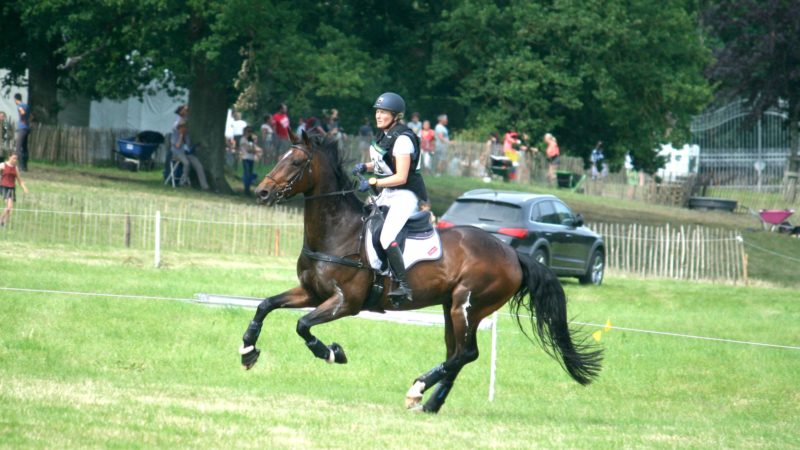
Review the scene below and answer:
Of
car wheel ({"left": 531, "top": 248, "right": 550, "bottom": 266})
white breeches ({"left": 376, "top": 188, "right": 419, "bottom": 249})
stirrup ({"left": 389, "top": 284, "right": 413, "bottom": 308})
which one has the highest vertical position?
white breeches ({"left": 376, "top": 188, "right": 419, "bottom": 249})

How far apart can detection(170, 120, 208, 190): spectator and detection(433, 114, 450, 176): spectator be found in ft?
32.7

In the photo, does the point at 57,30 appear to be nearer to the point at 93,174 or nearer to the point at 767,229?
the point at 93,174

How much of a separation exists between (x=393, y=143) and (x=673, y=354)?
879cm

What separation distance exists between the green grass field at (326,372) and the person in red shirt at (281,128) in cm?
1236

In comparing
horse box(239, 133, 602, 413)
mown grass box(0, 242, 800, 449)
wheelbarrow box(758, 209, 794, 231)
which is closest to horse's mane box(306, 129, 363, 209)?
horse box(239, 133, 602, 413)

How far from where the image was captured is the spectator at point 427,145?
139 ft

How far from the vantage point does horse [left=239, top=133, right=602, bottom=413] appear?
12.0 m

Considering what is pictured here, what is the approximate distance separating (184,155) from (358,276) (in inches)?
977

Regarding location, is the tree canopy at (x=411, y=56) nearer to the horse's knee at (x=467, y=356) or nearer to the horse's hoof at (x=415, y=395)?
the horse's knee at (x=467, y=356)

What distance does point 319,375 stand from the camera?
16.6m

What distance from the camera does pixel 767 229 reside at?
44.6 metres

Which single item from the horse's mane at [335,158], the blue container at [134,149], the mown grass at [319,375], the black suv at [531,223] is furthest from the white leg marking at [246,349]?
the blue container at [134,149]

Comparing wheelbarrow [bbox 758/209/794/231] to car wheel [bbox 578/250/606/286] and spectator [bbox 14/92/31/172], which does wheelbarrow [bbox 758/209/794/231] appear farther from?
spectator [bbox 14/92/31/172]

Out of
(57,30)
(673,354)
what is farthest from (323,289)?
(57,30)
